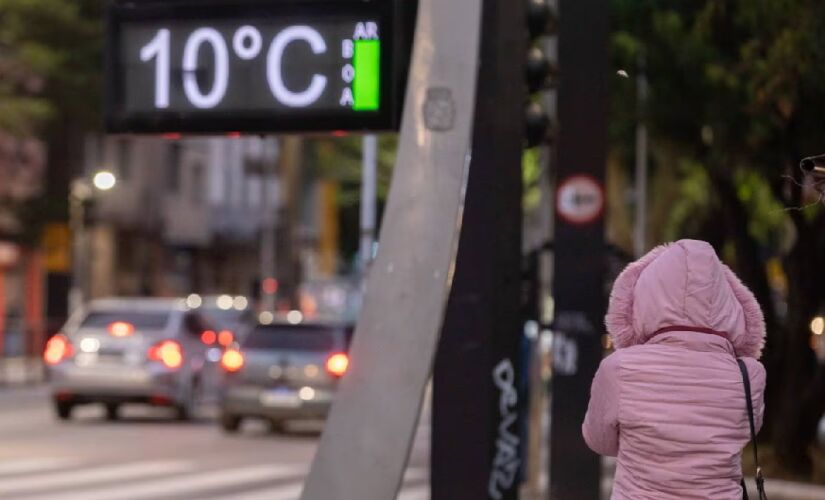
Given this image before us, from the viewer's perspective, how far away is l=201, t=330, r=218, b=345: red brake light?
26.6m

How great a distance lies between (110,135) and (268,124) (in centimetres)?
82

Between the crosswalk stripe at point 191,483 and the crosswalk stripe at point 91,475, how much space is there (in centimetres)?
43

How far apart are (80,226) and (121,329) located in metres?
22.8

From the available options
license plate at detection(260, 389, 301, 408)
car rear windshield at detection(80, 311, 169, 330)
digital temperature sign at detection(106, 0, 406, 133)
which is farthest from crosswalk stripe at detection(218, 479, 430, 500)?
car rear windshield at detection(80, 311, 169, 330)

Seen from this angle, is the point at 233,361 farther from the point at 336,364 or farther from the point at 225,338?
the point at 225,338

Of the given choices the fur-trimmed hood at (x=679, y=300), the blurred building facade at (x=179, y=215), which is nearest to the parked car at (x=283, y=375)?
the fur-trimmed hood at (x=679, y=300)

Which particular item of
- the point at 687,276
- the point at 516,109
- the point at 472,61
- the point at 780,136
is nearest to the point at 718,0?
the point at 780,136

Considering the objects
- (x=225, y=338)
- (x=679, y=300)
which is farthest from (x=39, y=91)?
(x=679, y=300)

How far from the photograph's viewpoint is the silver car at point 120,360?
2425cm

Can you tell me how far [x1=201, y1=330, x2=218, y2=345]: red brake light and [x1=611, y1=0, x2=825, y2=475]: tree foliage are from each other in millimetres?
7753

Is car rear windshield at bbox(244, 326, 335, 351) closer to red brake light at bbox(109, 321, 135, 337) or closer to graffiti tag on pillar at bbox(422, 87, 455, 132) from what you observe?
red brake light at bbox(109, 321, 135, 337)

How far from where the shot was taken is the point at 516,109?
24.3 feet

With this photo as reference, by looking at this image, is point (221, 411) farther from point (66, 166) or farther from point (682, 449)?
point (66, 166)

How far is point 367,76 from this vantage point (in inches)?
297
